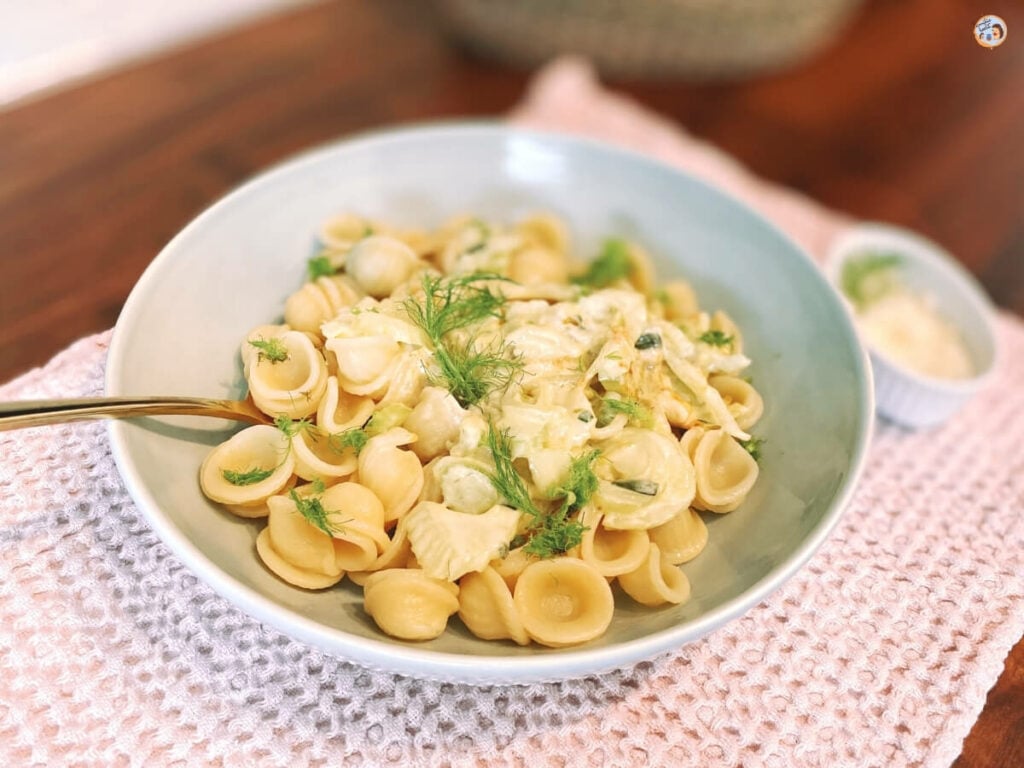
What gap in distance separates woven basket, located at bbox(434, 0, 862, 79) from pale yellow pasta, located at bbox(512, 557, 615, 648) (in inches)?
78.6

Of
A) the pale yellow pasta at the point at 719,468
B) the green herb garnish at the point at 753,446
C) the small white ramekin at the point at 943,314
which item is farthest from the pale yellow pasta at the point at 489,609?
the small white ramekin at the point at 943,314

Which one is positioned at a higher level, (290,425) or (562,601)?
(290,425)

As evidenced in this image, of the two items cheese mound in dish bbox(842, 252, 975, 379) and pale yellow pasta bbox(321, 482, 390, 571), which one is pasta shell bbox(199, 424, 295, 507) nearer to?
pale yellow pasta bbox(321, 482, 390, 571)

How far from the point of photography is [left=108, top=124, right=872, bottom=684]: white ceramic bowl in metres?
1.01

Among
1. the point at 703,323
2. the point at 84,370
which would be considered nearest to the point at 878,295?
the point at 703,323

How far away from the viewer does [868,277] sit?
1961mm

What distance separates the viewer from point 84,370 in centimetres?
135

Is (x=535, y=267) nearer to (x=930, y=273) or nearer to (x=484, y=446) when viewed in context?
(x=484, y=446)

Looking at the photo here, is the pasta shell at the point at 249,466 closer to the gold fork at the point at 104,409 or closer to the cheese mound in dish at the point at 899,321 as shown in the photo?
the gold fork at the point at 104,409

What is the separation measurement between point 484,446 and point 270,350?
0.36 meters

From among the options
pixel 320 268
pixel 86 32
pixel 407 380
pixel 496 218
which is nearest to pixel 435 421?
pixel 407 380

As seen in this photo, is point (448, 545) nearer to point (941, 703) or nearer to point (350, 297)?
point (350, 297)

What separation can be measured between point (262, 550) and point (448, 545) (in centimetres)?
25

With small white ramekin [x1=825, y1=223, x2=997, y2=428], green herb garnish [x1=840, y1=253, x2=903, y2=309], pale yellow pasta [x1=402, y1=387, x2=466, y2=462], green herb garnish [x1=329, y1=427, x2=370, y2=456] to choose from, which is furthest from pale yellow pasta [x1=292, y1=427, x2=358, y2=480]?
green herb garnish [x1=840, y1=253, x2=903, y2=309]
